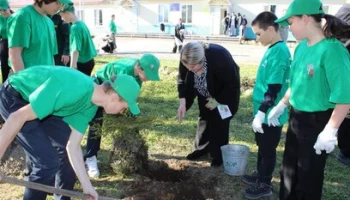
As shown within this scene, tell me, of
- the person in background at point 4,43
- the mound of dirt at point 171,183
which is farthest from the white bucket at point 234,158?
the person in background at point 4,43

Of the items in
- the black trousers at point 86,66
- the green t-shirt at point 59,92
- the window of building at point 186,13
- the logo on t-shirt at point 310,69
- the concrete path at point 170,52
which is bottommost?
the concrete path at point 170,52

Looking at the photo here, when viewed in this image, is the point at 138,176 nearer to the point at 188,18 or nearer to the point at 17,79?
the point at 17,79

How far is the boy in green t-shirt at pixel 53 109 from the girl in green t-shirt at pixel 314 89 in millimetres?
1216

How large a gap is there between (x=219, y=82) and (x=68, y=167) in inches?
77.2

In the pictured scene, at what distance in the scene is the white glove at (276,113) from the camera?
331 centimetres

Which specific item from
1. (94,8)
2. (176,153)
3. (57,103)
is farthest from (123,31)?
Result: (57,103)

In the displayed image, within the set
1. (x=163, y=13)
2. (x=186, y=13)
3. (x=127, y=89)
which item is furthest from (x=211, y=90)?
(x=163, y=13)

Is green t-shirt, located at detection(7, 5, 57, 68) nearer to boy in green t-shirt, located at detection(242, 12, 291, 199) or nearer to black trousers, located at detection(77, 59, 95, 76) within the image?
black trousers, located at detection(77, 59, 95, 76)

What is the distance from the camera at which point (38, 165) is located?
8.79 ft

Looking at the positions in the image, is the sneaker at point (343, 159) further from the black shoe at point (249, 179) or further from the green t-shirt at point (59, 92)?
the green t-shirt at point (59, 92)

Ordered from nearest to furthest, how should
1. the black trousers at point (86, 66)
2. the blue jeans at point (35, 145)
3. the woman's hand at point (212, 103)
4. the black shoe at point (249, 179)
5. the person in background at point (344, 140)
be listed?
the blue jeans at point (35, 145) < the black shoe at point (249, 179) < the woman's hand at point (212, 103) < the person in background at point (344, 140) < the black trousers at point (86, 66)

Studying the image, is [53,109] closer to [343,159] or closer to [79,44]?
[79,44]

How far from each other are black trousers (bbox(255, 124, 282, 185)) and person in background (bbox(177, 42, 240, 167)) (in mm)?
659

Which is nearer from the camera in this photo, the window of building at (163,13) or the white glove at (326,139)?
the white glove at (326,139)
